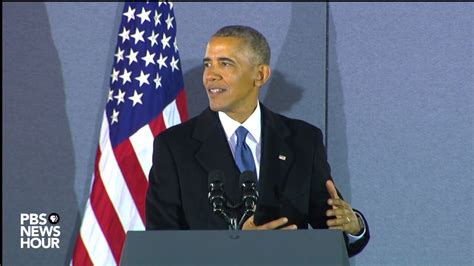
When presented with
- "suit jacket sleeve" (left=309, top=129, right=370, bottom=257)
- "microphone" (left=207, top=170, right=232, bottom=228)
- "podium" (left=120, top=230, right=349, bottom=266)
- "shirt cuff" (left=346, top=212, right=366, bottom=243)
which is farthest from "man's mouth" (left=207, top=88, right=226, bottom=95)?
"podium" (left=120, top=230, right=349, bottom=266)

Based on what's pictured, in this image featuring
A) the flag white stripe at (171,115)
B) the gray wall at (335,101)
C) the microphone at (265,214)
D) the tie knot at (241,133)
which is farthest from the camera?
the gray wall at (335,101)

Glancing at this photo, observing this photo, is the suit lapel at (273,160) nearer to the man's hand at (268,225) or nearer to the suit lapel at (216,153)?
the suit lapel at (216,153)

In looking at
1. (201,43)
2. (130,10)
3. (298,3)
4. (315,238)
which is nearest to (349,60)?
(298,3)

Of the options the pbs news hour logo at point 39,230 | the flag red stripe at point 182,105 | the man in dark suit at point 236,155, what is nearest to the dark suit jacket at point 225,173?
the man in dark suit at point 236,155

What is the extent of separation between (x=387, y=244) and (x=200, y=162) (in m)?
1.66

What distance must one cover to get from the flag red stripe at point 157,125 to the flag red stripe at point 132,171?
131 millimetres

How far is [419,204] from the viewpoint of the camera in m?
4.87

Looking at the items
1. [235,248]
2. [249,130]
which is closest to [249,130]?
[249,130]

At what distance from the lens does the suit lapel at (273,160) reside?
356cm

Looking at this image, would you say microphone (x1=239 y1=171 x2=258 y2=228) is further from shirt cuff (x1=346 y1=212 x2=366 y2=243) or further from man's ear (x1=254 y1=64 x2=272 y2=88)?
man's ear (x1=254 y1=64 x2=272 y2=88)

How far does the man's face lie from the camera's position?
3.60 m

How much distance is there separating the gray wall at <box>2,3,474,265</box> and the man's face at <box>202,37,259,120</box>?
1.27 m

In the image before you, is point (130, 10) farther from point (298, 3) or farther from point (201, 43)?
point (298, 3)

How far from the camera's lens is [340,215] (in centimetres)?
325
